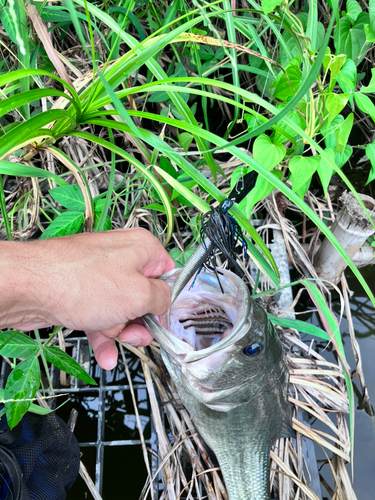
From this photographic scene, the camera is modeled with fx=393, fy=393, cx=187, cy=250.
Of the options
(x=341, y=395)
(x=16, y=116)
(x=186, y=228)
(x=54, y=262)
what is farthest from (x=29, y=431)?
(x=16, y=116)

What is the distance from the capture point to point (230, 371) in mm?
1005

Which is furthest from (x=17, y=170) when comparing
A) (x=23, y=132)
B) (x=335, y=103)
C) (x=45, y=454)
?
(x=45, y=454)

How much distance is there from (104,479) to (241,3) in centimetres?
214

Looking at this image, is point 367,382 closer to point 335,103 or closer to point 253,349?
point 253,349

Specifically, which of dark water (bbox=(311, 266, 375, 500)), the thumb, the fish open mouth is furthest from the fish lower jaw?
the thumb

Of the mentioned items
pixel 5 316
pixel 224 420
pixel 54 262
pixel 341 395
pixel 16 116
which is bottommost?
pixel 341 395

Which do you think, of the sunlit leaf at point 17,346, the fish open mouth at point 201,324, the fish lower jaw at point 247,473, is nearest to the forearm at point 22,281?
the sunlit leaf at point 17,346

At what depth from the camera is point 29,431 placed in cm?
133

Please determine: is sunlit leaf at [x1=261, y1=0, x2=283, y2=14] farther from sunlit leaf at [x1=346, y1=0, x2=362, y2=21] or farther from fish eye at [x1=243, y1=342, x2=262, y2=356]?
fish eye at [x1=243, y1=342, x2=262, y2=356]

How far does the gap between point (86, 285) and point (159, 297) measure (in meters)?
0.17

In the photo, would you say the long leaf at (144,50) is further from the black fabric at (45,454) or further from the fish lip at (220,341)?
the black fabric at (45,454)

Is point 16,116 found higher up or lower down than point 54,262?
higher up

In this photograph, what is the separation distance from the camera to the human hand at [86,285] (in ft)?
3.00

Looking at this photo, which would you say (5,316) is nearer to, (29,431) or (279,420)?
(29,431)
